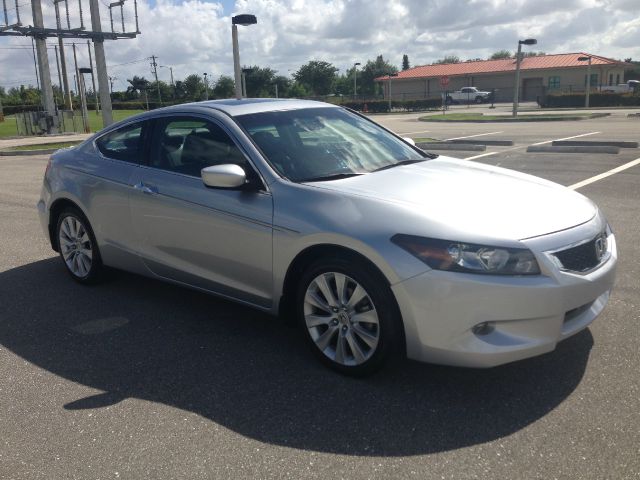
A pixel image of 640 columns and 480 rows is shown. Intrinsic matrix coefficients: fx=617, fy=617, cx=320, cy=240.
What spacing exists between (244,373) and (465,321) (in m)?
1.41

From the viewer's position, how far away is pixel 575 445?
9.45ft

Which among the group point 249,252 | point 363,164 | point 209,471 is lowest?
point 209,471

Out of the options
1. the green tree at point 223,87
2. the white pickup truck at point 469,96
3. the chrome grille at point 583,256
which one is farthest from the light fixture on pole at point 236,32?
the green tree at point 223,87

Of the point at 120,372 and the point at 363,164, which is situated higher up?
the point at 363,164

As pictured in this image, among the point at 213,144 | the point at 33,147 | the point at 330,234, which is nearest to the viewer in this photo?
the point at 330,234

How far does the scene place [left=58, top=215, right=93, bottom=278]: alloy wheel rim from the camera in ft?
17.5

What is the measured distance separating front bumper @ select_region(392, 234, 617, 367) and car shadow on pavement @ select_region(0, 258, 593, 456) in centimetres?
29

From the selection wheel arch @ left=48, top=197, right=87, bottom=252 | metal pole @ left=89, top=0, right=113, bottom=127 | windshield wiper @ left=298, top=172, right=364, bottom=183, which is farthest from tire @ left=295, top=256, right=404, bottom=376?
metal pole @ left=89, top=0, right=113, bottom=127

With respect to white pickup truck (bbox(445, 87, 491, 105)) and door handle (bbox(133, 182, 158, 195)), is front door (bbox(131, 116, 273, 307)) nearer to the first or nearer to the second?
door handle (bbox(133, 182, 158, 195))

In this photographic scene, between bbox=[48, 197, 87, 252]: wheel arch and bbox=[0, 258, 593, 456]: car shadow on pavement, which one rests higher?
bbox=[48, 197, 87, 252]: wheel arch

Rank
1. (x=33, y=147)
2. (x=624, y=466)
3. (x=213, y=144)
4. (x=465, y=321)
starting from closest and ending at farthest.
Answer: (x=624, y=466), (x=465, y=321), (x=213, y=144), (x=33, y=147)

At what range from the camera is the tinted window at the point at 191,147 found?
4.26 metres

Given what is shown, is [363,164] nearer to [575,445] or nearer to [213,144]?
[213,144]

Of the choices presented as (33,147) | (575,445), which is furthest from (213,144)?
(33,147)
